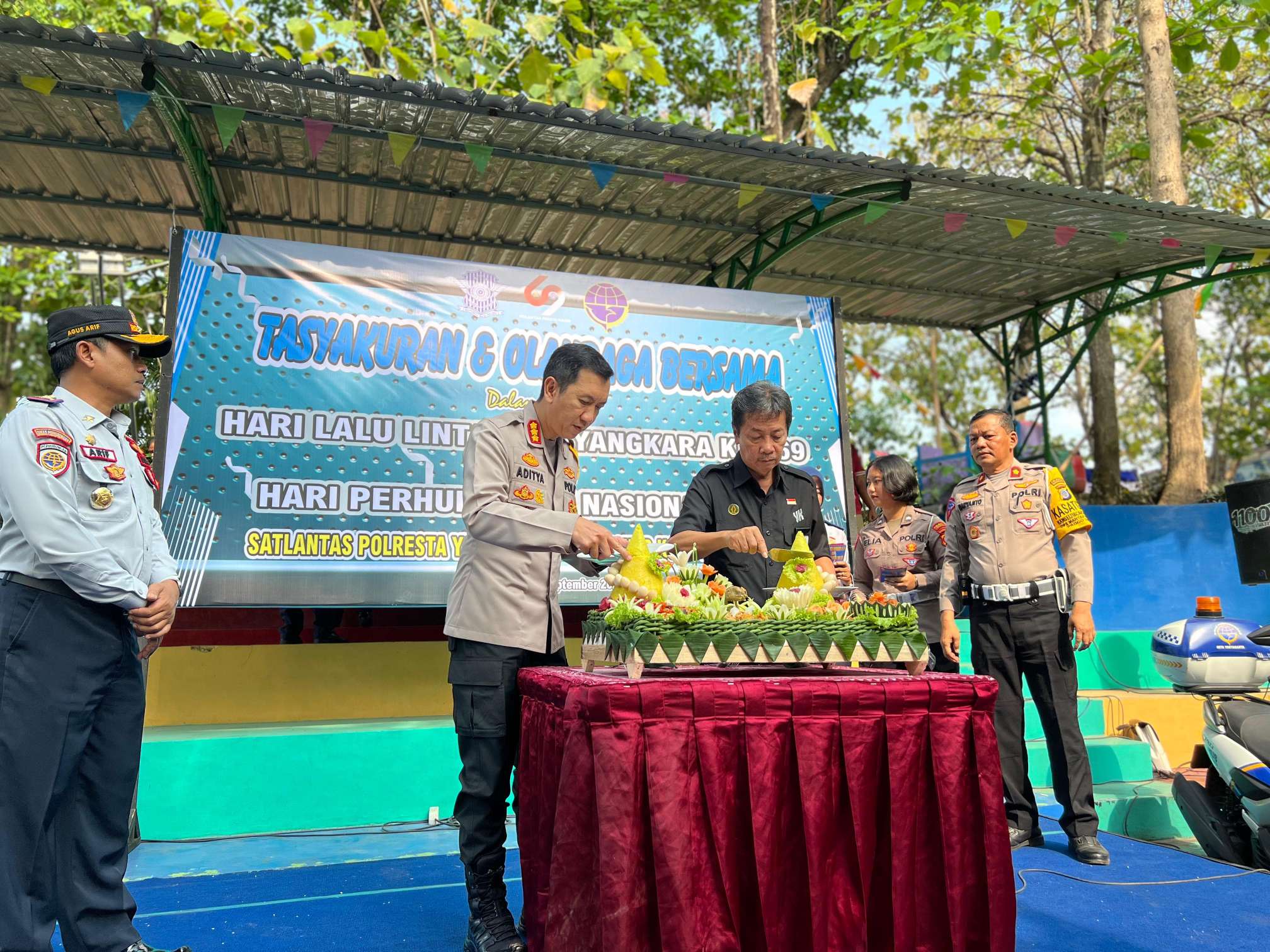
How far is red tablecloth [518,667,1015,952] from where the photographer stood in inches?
82.5

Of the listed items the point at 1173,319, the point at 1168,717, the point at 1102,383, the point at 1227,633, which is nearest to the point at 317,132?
the point at 1227,633

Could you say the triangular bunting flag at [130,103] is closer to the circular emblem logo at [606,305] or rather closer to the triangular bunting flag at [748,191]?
the circular emblem logo at [606,305]

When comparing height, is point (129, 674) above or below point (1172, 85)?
below

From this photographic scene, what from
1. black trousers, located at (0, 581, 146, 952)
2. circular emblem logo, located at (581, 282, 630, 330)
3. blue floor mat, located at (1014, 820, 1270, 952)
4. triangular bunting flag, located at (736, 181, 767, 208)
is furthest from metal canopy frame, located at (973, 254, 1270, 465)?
black trousers, located at (0, 581, 146, 952)

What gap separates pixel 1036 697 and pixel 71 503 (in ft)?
12.6

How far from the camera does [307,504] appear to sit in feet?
16.2

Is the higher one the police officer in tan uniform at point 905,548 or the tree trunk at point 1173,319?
the tree trunk at point 1173,319

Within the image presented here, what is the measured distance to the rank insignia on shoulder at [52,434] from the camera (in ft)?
8.36

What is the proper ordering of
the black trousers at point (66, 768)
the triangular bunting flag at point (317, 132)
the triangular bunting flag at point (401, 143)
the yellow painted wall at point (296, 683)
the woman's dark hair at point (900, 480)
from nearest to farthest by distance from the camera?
the black trousers at point (66, 768) < the triangular bunting flag at point (317, 132) < the triangular bunting flag at point (401, 143) < the woman's dark hair at point (900, 480) < the yellow painted wall at point (296, 683)

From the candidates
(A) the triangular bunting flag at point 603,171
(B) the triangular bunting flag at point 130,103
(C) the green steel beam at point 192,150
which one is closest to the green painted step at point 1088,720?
(A) the triangular bunting flag at point 603,171

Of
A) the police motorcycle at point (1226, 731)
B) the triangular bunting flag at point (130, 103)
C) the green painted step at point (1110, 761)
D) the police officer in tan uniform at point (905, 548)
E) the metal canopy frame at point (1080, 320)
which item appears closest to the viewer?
the police motorcycle at point (1226, 731)

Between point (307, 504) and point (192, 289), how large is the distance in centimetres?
124

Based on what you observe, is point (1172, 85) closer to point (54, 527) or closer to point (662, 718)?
point (662, 718)

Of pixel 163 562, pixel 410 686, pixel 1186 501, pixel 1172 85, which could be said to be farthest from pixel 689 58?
pixel 163 562
